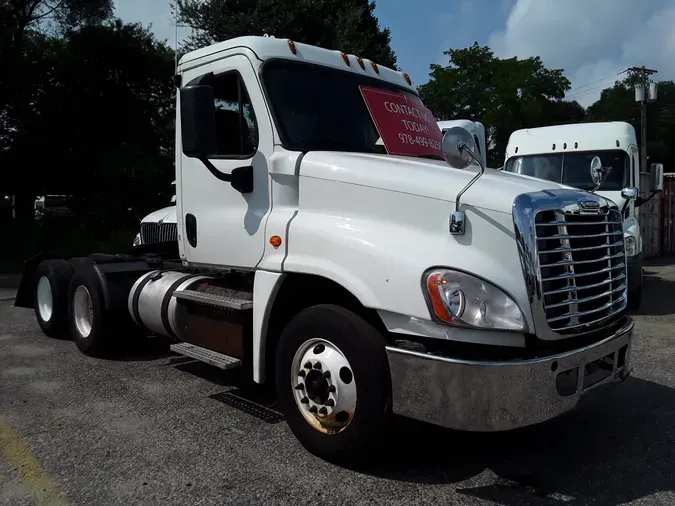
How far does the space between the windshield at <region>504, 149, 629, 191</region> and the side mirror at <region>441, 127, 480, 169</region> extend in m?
7.27

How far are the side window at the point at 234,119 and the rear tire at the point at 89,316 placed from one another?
2.39m

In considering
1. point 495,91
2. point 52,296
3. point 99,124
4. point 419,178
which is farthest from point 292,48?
point 495,91

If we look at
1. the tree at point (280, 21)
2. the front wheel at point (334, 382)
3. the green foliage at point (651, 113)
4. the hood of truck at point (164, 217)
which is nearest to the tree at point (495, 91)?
the green foliage at point (651, 113)

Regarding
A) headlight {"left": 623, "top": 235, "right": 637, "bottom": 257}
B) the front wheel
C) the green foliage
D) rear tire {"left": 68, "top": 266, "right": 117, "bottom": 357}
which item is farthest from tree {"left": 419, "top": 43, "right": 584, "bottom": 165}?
the front wheel

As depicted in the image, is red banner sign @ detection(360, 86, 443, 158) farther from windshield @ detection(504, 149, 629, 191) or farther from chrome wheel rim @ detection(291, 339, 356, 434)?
windshield @ detection(504, 149, 629, 191)

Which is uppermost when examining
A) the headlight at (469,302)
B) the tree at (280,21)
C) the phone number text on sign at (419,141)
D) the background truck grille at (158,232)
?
the tree at (280,21)

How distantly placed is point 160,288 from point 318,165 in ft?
7.47

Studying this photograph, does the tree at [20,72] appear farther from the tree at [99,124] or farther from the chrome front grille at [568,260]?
the chrome front grille at [568,260]

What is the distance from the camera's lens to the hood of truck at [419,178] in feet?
12.0

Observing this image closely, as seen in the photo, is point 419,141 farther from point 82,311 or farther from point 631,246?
point 631,246

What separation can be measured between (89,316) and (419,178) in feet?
14.4

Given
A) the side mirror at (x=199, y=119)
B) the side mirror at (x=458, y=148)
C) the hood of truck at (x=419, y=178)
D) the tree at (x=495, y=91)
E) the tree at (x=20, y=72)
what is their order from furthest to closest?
1. the tree at (x=495, y=91)
2. the tree at (x=20, y=72)
3. the side mirror at (x=199, y=119)
4. the side mirror at (x=458, y=148)
5. the hood of truck at (x=419, y=178)

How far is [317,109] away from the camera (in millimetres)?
4738

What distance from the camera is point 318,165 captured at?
4.29m
